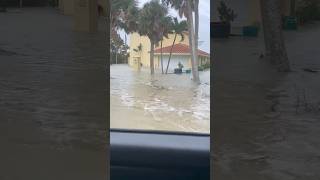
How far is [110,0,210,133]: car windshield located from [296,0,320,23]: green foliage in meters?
0.97

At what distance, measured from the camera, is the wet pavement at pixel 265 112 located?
130 inches

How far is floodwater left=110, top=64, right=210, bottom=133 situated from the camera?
4.08 metres

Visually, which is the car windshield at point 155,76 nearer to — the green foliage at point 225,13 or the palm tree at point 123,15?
the palm tree at point 123,15

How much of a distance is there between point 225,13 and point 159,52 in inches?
38.9

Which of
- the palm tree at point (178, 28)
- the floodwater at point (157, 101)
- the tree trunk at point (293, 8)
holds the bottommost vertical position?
the floodwater at point (157, 101)

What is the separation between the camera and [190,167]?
4312 millimetres

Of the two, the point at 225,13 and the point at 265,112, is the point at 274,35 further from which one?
the point at 265,112

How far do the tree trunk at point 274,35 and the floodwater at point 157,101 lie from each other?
782 mm
